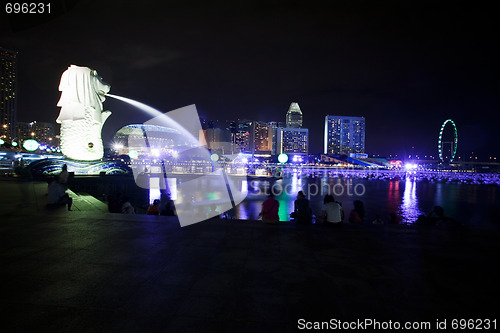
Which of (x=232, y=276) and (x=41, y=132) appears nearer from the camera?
(x=232, y=276)

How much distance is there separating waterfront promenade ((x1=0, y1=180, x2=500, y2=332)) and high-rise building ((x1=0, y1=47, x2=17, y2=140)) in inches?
6474

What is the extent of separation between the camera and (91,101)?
24.2 m

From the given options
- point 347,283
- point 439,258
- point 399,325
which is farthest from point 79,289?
point 439,258

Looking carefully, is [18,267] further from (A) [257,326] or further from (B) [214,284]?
(A) [257,326]

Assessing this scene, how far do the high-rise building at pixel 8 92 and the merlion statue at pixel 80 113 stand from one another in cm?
14234

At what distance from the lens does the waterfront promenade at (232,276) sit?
3471mm

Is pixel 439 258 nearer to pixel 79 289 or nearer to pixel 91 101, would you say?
pixel 79 289

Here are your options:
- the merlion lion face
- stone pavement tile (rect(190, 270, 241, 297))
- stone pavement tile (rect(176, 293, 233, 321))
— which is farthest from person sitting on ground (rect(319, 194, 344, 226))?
the merlion lion face

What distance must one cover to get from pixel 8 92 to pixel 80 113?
15425 cm

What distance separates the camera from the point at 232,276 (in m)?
4.60

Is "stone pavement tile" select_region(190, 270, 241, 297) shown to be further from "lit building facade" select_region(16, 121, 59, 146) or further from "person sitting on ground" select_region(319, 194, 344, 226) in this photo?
"lit building facade" select_region(16, 121, 59, 146)

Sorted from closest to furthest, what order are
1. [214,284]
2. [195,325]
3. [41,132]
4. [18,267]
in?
[195,325] < [214,284] < [18,267] < [41,132]

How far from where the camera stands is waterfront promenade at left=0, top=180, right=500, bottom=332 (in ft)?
11.4

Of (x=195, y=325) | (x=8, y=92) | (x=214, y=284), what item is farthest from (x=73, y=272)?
(x=8, y=92)
